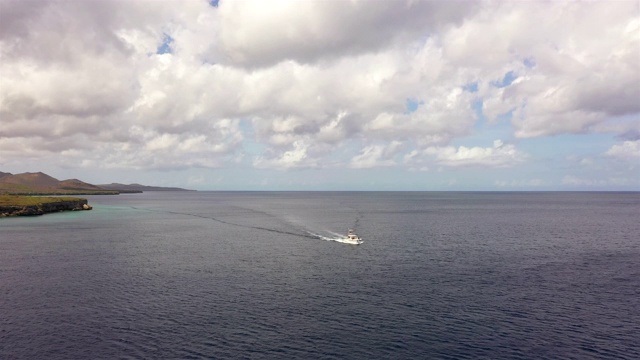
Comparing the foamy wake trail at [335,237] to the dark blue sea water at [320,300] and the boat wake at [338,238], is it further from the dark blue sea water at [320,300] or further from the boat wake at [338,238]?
the dark blue sea water at [320,300]

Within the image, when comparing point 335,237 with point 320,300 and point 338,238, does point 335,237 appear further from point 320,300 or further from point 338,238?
point 320,300

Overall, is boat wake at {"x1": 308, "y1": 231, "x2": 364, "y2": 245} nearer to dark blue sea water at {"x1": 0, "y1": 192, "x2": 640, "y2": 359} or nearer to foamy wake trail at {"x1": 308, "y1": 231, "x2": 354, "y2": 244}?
foamy wake trail at {"x1": 308, "y1": 231, "x2": 354, "y2": 244}

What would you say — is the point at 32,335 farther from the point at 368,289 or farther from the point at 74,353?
the point at 368,289

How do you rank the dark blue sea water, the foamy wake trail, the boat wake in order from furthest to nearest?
1. the foamy wake trail
2. the boat wake
3. the dark blue sea water

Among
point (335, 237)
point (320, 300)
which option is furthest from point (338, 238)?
point (320, 300)

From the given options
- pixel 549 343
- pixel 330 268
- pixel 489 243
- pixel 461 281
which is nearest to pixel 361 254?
pixel 330 268

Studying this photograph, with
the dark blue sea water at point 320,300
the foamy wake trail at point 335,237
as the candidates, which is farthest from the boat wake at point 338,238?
the dark blue sea water at point 320,300

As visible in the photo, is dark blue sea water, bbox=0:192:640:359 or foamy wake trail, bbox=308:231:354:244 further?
foamy wake trail, bbox=308:231:354:244

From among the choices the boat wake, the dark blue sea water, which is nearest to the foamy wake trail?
the boat wake
